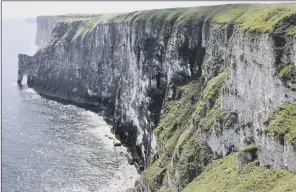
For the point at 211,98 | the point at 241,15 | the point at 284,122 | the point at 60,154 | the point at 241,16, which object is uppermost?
the point at 241,15

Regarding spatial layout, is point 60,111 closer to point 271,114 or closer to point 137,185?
point 137,185

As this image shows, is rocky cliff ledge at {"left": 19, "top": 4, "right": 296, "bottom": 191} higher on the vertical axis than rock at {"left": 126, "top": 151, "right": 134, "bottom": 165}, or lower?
higher

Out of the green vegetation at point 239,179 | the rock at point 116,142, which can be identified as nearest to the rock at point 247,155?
the green vegetation at point 239,179

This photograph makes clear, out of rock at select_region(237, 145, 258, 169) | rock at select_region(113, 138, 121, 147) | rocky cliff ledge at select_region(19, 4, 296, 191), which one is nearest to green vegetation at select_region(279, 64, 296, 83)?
rocky cliff ledge at select_region(19, 4, 296, 191)

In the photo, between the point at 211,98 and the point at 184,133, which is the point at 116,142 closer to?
the point at 184,133

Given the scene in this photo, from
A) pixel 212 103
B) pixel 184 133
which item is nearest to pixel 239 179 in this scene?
pixel 212 103

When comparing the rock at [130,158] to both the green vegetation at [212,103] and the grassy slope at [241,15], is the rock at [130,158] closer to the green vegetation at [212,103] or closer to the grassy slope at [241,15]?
the green vegetation at [212,103]

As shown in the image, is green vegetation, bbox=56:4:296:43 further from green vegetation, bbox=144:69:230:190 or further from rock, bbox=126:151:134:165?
rock, bbox=126:151:134:165
